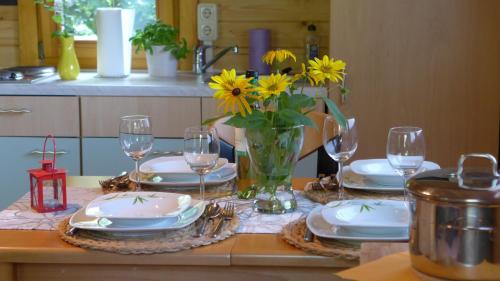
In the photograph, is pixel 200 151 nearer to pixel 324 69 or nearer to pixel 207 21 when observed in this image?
pixel 324 69

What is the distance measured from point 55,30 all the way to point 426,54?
183 centimetres

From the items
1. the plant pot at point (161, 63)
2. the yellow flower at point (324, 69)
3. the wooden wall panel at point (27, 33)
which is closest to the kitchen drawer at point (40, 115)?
the plant pot at point (161, 63)

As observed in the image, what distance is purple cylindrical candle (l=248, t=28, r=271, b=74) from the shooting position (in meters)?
3.61

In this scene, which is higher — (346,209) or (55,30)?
(55,30)

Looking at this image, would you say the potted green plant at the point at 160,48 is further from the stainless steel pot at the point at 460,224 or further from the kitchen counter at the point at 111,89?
the stainless steel pot at the point at 460,224

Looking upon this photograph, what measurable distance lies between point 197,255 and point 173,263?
0.16ft

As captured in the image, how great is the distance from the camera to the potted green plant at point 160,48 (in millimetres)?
3531

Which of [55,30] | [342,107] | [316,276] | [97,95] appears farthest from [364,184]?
[55,30]

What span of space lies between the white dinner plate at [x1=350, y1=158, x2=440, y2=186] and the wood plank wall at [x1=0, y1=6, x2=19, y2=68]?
2.36 metres

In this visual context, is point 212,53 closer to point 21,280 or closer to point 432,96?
point 432,96

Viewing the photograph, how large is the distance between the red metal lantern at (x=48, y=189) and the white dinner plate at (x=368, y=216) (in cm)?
60

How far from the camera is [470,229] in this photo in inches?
39.0

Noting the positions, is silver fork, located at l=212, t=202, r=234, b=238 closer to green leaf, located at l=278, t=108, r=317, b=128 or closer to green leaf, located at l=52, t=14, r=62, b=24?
green leaf, located at l=278, t=108, r=317, b=128

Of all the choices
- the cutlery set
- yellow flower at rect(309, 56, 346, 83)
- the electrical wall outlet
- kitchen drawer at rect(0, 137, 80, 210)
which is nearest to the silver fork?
the cutlery set
